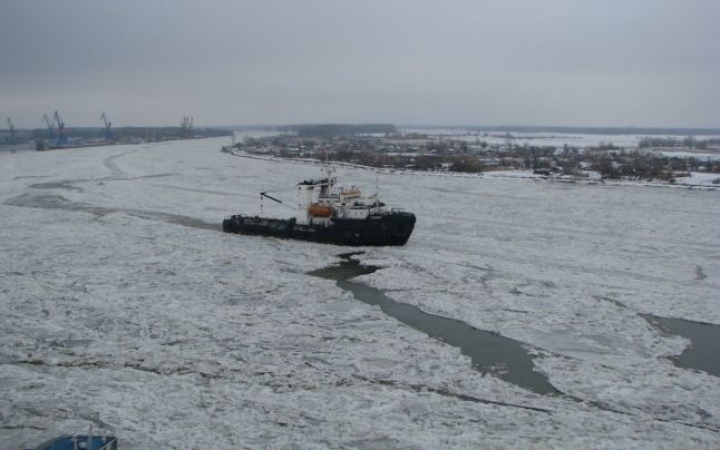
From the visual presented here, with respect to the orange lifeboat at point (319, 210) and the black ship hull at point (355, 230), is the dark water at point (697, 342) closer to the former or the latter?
the black ship hull at point (355, 230)

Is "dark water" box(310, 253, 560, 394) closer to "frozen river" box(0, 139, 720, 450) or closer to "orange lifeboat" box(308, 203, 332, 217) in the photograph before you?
"frozen river" box(0, 139, 720, 450)

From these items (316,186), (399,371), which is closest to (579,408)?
(399,371)

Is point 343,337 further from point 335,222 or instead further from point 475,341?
point 335,222

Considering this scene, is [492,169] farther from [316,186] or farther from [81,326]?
[81,326]

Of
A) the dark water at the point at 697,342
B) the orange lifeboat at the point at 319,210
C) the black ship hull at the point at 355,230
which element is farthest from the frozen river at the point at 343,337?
the orange lifeboat at the point at 319,210

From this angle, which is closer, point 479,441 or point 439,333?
point 479,441

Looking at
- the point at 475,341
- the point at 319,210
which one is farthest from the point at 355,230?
the point at 475,341

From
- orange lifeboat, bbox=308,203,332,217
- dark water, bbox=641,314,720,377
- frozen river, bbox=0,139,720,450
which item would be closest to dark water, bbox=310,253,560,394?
frozen river, bbox=0,139,720,450
